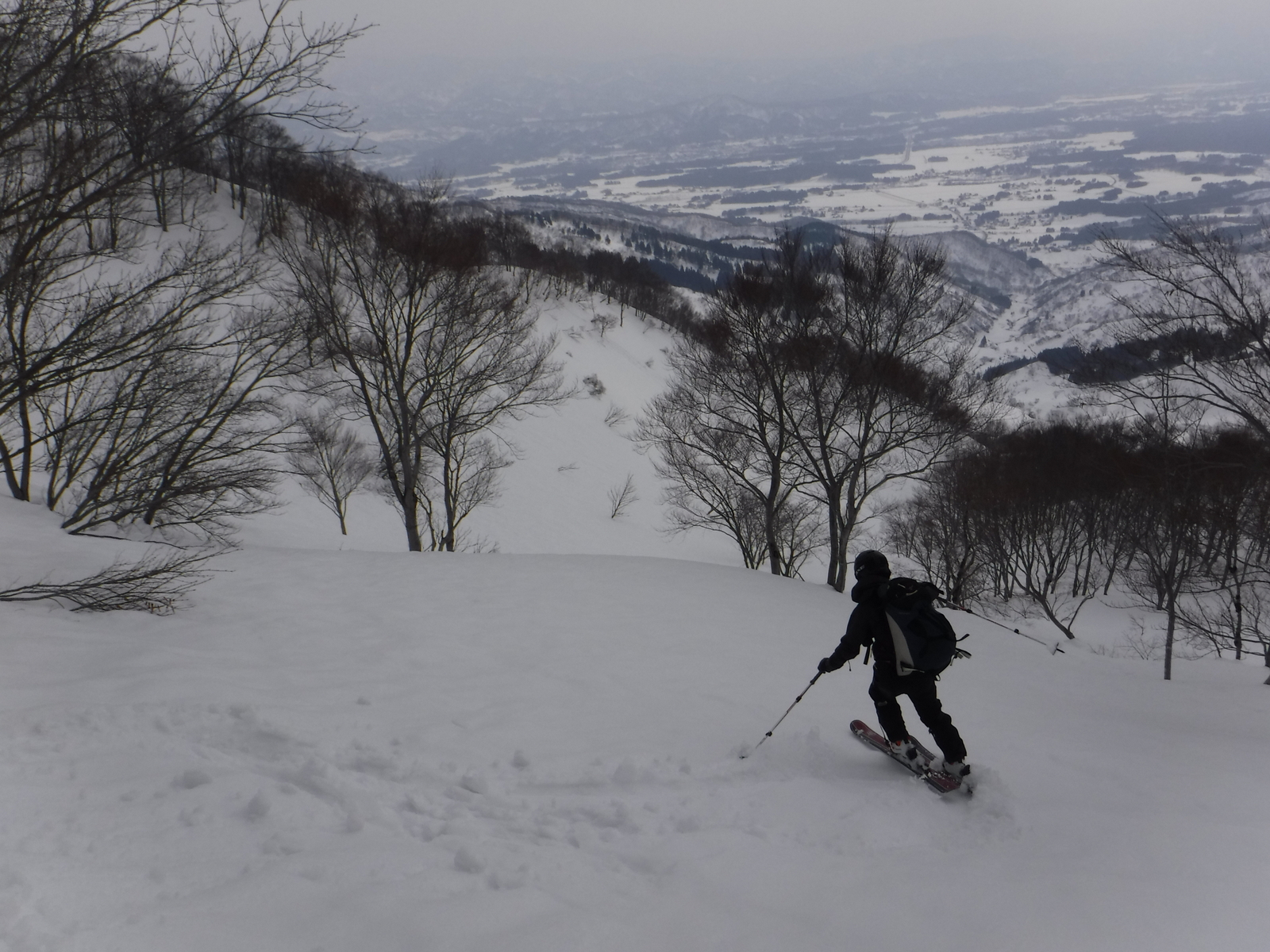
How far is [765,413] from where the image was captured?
14.8 m

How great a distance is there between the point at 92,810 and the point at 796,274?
13.2m

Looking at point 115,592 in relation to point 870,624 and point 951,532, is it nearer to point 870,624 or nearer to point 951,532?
point 870,624

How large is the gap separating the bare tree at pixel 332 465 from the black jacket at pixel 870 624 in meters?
21.7

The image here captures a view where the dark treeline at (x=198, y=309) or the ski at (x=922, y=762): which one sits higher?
the dark treeline at (x=198, y=309)

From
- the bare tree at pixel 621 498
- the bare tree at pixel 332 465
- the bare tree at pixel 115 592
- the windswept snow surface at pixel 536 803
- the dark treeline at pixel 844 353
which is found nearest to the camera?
the windswept snow surface at pixel 536 803

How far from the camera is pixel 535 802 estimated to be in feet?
14.6

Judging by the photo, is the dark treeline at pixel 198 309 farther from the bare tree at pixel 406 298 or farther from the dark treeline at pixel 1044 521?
the dark treeline at pixel 1044 521

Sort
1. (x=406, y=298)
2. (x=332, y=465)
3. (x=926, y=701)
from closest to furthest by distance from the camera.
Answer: (x=926, y=701) → (x=406, y=298) → (x=332, y=465)

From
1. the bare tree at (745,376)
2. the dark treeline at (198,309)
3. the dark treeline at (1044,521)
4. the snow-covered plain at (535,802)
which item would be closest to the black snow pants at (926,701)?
the snow-covered plain at (535,802)

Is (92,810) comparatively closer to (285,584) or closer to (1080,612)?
(285,584)

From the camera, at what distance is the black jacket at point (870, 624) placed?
4992mm

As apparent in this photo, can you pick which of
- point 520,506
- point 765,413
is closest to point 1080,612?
point 765,413

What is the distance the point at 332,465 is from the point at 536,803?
2288cm

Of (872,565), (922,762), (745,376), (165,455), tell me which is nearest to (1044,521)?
(745,376)
